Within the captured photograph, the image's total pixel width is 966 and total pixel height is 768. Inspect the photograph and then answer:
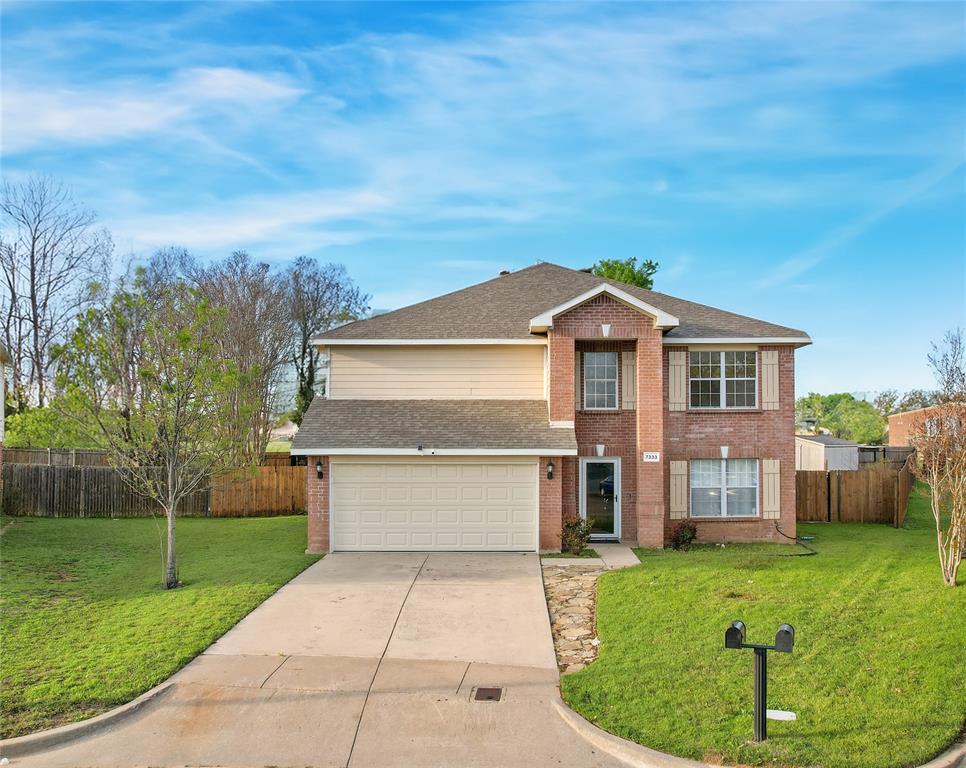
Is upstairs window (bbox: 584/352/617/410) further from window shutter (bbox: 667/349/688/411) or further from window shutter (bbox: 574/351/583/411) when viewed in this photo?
window shutter (bbox: 667/349/688/411)

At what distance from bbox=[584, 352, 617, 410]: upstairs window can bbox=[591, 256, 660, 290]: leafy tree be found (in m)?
17.7

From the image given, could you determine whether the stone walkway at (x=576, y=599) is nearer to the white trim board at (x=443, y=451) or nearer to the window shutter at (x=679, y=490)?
the window shutter at (x=679, y=490)

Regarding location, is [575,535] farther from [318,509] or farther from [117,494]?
[117,494]

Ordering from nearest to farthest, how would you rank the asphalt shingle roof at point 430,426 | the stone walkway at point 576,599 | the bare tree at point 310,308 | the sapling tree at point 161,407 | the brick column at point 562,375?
the stone walkway at point 576,599 → the sapling tree at point 161,407 → the asphalt shingle roof at point 430,426 → the brick column at point 562,375 → the bare tree at point 310,308

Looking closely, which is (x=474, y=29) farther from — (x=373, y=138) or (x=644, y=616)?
(x=644, y=616)

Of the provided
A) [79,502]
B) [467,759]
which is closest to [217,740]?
[467,759]

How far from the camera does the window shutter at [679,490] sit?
1809 cm

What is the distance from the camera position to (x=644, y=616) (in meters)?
10.9

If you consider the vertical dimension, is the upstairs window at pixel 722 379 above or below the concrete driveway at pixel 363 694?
above

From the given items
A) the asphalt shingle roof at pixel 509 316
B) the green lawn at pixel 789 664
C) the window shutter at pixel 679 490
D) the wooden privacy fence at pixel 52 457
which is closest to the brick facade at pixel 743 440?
the window shutter at pixel 679 490

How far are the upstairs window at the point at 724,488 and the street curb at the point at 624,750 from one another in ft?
37.7

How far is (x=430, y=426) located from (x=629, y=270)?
20839 millimetres

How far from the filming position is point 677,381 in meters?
18.2

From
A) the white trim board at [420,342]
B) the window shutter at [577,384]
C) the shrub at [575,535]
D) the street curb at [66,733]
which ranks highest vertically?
the white trim board at [420,342]
